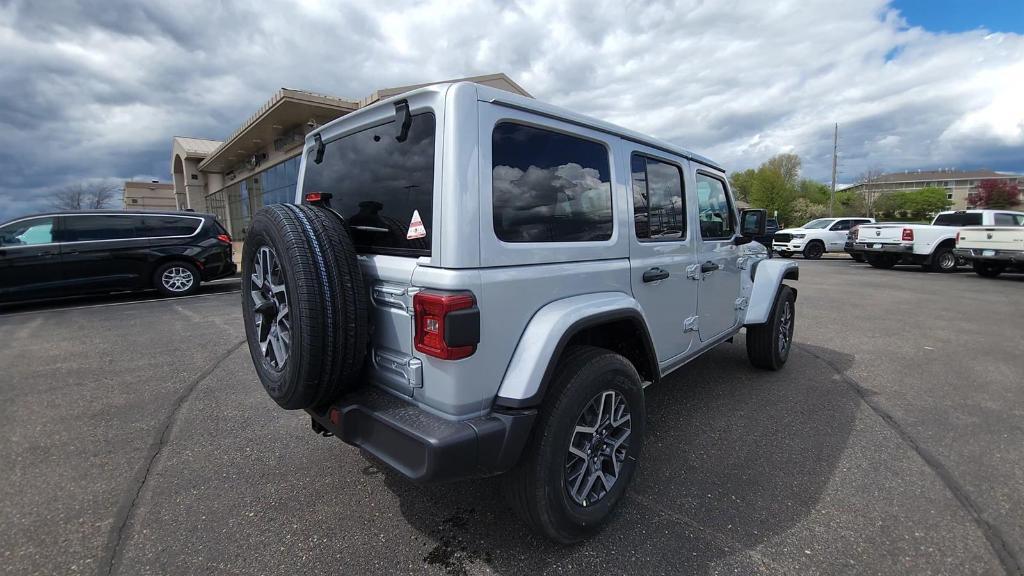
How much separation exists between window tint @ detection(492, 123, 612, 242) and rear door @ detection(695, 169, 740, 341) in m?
1.21

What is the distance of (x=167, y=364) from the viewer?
15.7ft

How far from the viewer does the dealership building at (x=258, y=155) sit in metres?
15.7

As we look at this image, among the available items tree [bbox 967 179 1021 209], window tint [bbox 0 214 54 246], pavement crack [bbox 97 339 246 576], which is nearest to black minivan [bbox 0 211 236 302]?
window tint [bbox 0 214 54 246]

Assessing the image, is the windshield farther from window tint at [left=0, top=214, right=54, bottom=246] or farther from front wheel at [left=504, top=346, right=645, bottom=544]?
window tint at [left=0, top=214, right=54, bottom=246]

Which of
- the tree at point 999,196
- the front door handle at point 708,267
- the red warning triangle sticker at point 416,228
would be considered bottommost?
the front door handle at point 708,267

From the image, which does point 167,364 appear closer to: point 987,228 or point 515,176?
point 515,176

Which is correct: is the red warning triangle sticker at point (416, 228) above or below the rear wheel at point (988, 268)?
above

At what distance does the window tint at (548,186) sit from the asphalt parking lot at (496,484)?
4.76ft

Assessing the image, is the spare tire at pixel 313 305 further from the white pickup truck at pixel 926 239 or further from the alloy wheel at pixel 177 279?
the white pickup truck at pixel 926 239

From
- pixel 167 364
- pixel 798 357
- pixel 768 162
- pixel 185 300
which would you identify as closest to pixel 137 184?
pixel 185 300

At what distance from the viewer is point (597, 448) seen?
7.48 feet

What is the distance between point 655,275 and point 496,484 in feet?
4.88

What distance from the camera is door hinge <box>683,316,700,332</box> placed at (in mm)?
3128

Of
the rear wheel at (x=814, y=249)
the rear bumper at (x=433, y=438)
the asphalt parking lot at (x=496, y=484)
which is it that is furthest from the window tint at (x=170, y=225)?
the rear wheel at (x=814, y=249)
